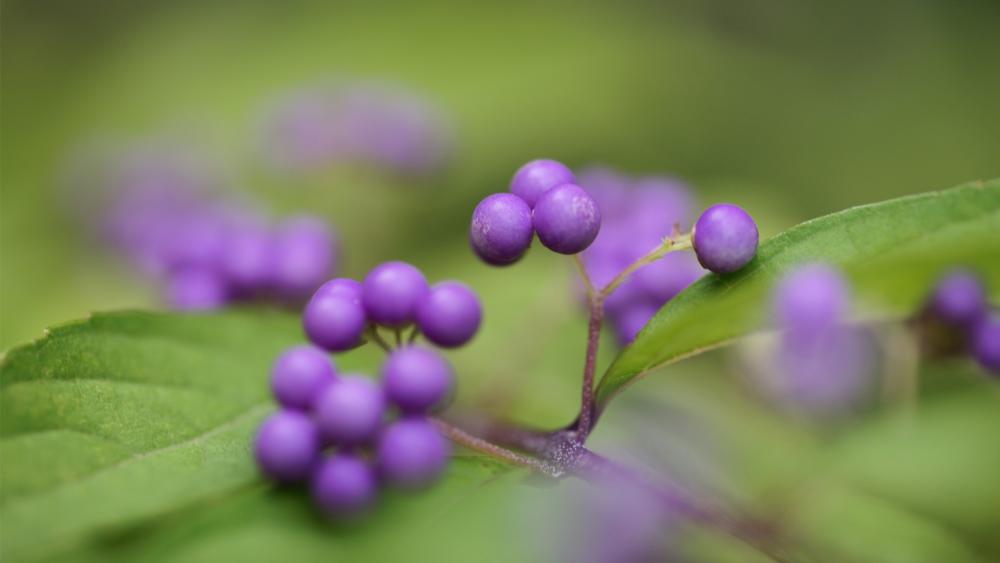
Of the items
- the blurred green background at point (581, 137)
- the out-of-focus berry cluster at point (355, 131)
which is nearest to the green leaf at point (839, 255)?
the blurred green background at point (581, 137)

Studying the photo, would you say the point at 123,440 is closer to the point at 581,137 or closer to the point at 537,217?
the point at 537,217

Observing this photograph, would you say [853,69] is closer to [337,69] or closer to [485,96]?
[485,96]

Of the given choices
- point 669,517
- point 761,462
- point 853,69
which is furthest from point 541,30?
point 669,517

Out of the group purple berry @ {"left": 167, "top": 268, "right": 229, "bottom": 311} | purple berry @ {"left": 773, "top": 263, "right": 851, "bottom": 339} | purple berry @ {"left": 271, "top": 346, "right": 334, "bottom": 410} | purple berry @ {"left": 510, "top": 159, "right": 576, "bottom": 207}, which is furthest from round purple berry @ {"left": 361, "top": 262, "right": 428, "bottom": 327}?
purple berry @ {"left": 167, "top": 268, "right": 229, "bottom": 311}

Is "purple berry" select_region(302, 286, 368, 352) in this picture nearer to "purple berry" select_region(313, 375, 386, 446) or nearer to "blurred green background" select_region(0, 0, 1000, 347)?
"purple berry" select_region(313, 375, 386, 446)

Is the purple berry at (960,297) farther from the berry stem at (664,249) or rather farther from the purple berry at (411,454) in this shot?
the purple berry at (411,454)

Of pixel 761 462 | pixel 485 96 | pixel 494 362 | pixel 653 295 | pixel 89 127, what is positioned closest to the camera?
pixel 653 295
